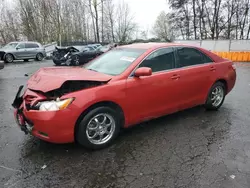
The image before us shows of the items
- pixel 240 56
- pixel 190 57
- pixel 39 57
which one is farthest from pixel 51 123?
pixel 39 57

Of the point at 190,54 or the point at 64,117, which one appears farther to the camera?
the point at 190,54

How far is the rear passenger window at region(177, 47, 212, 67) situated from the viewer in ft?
14.4

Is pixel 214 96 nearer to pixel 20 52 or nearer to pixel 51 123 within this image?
pixel 51 123

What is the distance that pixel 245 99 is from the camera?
6199mm

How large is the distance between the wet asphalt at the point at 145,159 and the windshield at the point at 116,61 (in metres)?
1.16

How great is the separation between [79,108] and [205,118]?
2.85m

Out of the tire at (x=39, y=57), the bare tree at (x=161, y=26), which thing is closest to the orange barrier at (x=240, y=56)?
the tire at (x=39, y=57)

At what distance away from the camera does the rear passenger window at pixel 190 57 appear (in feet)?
14.4

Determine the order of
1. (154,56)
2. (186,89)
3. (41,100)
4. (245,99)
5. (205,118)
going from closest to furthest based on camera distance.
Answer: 1. (41,100)
2. (154,56)
3. (186,89)
4. (205,118)
5. (245,99)

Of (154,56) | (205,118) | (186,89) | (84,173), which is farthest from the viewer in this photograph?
(205,118)

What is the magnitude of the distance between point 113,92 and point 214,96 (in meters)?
2.76

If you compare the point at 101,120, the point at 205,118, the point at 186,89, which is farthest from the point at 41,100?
the point at 205,118

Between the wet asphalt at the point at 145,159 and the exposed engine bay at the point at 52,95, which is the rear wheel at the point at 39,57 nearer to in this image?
the wet asphalt at the point at 145,159

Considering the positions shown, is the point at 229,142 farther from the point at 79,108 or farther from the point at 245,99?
the point at 245,99
